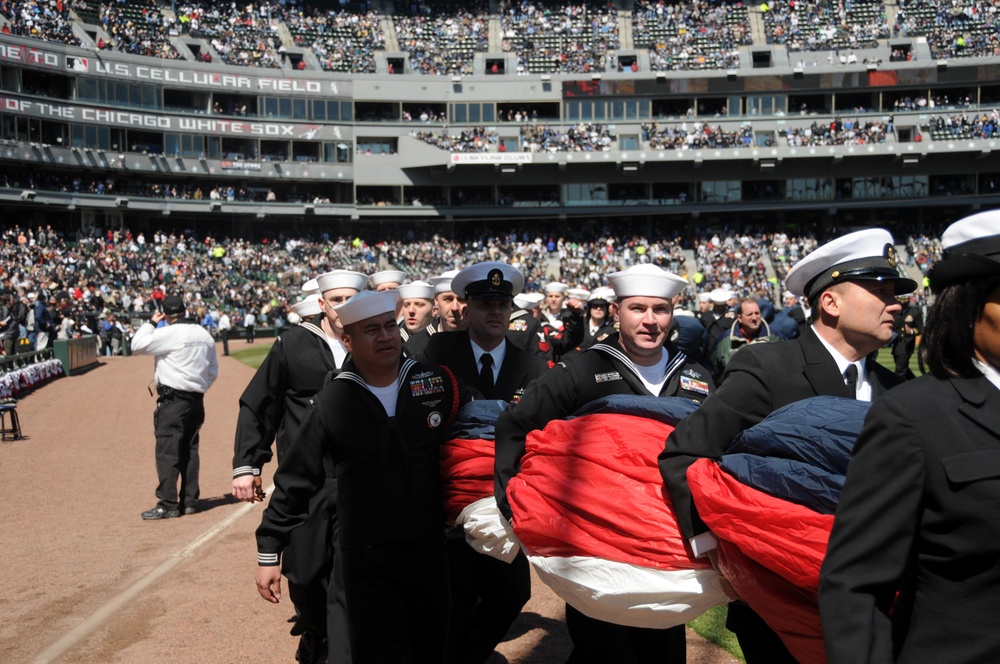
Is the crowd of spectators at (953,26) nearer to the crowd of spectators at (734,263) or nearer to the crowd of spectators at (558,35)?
the crowd of spectators at (734,263)

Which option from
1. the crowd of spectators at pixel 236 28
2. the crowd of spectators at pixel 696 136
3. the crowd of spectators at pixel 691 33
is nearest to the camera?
the crowd of spectators at pixel 696 136

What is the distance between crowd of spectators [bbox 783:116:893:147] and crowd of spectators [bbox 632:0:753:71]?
545 cm

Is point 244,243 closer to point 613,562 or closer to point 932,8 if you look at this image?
point 932,8

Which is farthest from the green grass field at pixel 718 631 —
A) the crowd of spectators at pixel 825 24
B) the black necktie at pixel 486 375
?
the crowd of spectators at pixel 825 24

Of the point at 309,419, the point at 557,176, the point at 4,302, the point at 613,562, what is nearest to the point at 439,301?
the point at 309,419

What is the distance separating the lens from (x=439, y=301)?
24.2 ft

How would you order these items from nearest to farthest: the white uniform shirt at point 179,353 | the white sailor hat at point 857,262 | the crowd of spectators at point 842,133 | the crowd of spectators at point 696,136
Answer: the white sailor hat at point 857,262 → the white uniform shirt at point 179,353 → the crowd of spectators at point 842,133 → the crowd of spectators at point 696,136

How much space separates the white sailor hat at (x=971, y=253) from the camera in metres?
2.03

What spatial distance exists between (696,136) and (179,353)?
154ft

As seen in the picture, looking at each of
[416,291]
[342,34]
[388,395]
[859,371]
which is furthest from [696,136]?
[859,371]

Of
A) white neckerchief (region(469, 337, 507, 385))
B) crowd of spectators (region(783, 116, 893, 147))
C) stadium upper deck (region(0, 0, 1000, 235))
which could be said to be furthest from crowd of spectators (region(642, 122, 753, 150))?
white neckerchief (region(469, 337, 507, 385))

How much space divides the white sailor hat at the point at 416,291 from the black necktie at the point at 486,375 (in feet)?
7.46

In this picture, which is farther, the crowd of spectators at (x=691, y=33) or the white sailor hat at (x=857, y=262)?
the crowd of spectators at (x=691, y=33)

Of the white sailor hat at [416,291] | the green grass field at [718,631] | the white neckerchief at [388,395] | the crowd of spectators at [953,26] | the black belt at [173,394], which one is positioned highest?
the crowd of spectators at [953,26]
